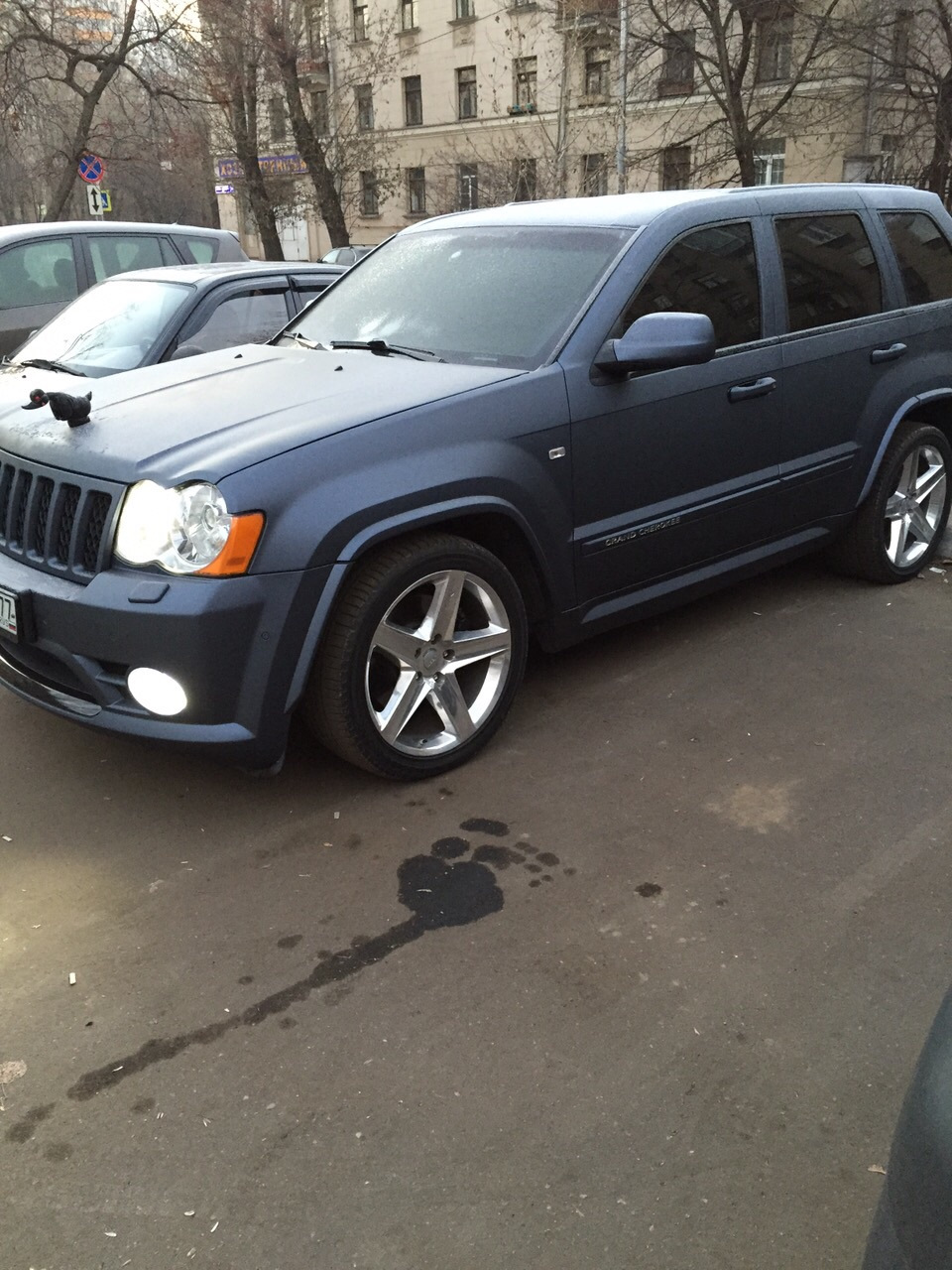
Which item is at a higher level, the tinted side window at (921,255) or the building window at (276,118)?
the building window at (276,118)

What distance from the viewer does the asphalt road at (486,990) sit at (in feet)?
6.97

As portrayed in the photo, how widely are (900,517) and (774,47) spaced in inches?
1062

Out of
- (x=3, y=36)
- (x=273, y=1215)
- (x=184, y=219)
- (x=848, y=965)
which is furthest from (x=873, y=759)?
(x=184, y=219)

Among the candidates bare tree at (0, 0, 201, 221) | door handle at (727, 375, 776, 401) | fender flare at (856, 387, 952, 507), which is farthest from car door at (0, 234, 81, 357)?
bare tree at (0, 0, 201, 221)

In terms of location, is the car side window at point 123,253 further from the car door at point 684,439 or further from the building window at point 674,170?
the building window at point 674,170

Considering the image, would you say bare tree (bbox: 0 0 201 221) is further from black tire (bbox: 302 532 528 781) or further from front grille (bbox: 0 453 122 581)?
black tire (bbox: 302 532 528 781)

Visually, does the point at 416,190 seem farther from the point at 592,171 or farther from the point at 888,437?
the point at 888,437

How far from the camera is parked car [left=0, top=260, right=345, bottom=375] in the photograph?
582cm

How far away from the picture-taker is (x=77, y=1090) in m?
2.44

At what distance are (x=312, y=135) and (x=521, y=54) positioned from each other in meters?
15.8

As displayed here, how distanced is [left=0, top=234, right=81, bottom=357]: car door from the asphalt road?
195 inches

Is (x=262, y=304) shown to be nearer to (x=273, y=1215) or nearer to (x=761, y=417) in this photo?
(x=761, y=417)

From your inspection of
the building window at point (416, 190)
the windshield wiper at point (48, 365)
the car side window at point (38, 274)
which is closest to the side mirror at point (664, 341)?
the windshield wiper at point (48, 365)

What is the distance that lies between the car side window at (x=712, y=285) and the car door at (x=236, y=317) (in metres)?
2.44
